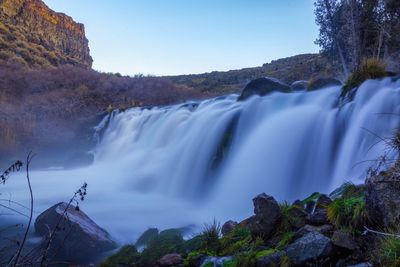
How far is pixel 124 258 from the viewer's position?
6.47 m

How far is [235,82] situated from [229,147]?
2906 cm

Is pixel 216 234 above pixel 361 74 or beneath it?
beneath

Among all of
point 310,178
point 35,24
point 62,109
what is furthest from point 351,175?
point 35,24

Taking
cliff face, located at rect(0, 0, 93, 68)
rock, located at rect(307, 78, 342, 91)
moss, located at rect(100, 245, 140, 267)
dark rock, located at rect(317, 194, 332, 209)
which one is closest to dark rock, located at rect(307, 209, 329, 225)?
dark rock, located at rect(317, 194, 332, 209)

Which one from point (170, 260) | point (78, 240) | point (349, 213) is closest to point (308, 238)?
point (349, 213)

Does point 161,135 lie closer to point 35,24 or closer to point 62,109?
point 62,109

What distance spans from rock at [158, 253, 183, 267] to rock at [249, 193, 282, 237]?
1100 mm

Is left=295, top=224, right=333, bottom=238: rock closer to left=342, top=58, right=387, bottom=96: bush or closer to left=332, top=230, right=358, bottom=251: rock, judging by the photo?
left=332, top=230, right=358, bottom=251: rock

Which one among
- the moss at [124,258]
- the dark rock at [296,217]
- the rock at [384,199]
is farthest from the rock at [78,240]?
the rock at [384,199]

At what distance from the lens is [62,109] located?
23.6 m

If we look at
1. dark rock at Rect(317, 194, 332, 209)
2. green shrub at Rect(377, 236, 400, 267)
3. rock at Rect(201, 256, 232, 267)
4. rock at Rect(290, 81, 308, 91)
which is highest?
rock at Rect(290, 81, 308, 91)

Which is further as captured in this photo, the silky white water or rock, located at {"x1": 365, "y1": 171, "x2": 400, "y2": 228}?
the silky white water

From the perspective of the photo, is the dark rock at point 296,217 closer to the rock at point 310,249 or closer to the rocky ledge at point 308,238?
the rocky ledge at point 308,238

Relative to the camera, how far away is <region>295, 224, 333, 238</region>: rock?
15.8 ft
